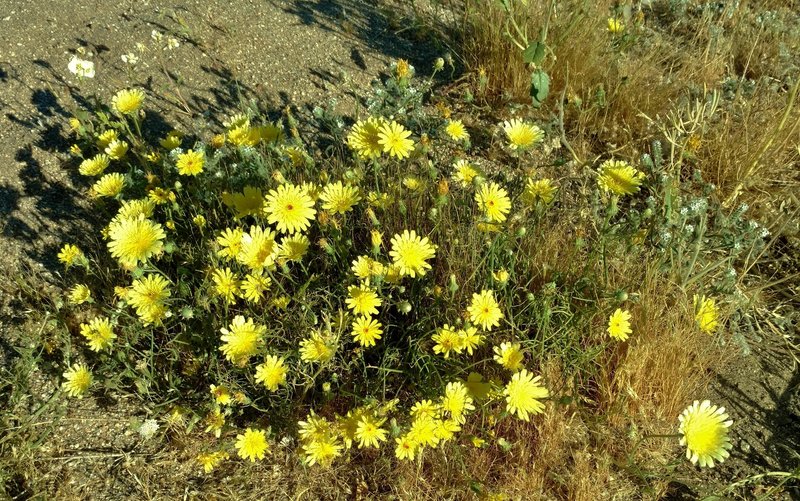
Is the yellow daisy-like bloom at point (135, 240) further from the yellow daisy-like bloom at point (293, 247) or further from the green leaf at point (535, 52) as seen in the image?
the green leaf at point (535, 52)

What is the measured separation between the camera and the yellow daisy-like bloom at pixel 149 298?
2.01 m

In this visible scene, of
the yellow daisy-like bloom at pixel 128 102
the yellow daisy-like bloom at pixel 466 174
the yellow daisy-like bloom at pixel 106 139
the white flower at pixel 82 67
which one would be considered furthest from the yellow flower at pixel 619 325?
the white flower at pixel 82 67

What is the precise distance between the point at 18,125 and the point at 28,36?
1.87ft

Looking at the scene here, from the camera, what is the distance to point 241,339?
1.94 metres

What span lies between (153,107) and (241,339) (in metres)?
1.49

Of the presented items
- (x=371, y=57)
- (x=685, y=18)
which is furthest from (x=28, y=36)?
(x=685, y=18)

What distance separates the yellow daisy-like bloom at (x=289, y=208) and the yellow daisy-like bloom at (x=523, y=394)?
783 mm

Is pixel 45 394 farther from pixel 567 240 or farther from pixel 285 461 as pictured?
pixel 567 240

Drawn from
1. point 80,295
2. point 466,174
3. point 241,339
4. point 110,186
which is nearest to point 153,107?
point 110,186

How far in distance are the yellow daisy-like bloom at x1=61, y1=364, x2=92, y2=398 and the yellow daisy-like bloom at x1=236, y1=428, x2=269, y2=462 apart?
55 cm

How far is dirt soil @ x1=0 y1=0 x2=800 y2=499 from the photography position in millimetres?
2018

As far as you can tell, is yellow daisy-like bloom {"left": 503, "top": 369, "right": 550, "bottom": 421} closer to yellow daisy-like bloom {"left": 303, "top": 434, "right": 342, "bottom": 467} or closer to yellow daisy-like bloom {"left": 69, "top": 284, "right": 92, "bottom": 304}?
yellow daisy-like bloom {"left": 303, "top": 434, "right": 342, "bottom": 467}

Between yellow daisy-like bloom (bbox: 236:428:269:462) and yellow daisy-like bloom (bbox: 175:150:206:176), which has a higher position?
yellow daisy-like bloom (bbox: 175:150:206:176)

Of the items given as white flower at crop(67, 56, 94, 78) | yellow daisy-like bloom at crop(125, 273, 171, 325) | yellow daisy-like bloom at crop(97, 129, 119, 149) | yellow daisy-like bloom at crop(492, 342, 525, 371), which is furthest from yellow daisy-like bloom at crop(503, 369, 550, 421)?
white flower at crop(67, 56, 94, 78)
